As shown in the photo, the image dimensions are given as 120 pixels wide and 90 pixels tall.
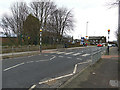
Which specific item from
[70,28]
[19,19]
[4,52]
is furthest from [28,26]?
[70,28]

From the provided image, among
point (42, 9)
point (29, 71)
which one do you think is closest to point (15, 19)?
point (42, 9)

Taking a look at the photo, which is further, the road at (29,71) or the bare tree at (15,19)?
the bare tree at (15,19)

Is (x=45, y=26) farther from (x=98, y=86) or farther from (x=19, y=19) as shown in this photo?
(x=98, y=86)

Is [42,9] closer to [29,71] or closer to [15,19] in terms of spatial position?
[15,19]

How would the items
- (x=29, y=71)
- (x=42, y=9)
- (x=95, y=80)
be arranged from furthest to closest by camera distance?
(x=42, y=9) → (x=29, y=71) → (x=95, y=80)

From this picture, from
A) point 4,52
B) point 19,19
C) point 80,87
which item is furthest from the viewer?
point 19,19

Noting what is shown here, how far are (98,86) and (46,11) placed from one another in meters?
29.6

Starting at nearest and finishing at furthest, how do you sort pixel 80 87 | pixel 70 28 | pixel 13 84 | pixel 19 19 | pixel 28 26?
pixel 80 87, pixel 13 84, pixel 28 26, pixel 19 19, pixel 70 28

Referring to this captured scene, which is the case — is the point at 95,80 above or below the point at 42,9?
below

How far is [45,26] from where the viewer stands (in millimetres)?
28125

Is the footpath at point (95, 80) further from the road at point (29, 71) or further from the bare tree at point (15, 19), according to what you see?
the bare tree at point (15, 19)

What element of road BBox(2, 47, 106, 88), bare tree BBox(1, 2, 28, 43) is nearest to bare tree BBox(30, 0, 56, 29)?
bare tree BBox(1, 2, 28, 43)

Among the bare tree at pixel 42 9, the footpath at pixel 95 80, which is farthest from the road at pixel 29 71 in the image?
the bare tree at pixel 42 9

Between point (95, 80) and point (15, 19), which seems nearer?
point (95, 80)
